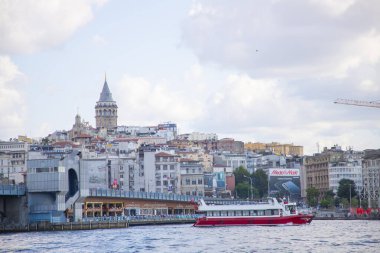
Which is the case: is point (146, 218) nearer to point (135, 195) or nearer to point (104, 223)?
point (135, 195)

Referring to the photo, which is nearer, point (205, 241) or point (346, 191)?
point (205, 241)

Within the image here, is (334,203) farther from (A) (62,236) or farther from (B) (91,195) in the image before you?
(A) (62,236)

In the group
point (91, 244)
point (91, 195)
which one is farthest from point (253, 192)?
point (91, 244)

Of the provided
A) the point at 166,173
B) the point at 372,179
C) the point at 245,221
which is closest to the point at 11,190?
the point at 245,221

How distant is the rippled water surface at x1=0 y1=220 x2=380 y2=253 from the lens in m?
78.1

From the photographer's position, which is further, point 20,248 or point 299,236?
point 299,236

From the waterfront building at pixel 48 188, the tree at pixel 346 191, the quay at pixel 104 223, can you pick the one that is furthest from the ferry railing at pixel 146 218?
the tree at pixel 346 191

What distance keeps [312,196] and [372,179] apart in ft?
62.9

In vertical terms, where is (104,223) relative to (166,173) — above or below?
below

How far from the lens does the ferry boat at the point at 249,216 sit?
12069cm

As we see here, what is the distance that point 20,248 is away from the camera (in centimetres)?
8056

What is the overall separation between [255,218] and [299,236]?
27.8 meters

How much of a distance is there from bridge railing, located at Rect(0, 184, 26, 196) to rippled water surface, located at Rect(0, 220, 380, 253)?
548 inches

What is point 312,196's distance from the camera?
19488cm
